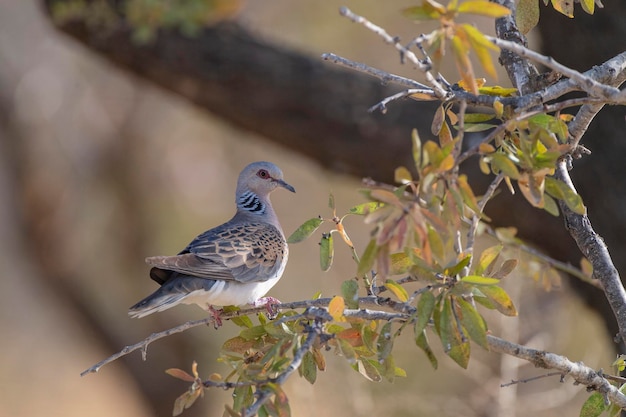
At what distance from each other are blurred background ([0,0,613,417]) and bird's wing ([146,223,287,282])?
140 cm

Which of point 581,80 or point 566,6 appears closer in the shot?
point 581,80

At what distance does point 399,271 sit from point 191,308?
Answer: 5208 mm

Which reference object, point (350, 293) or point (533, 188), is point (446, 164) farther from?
point (350, 293)

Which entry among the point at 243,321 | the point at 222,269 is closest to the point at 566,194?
the point at 243,321

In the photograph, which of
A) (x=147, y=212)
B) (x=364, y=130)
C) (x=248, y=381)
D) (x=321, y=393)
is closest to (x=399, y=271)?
(x=248, y=381)

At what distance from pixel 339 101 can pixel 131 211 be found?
2.87 m

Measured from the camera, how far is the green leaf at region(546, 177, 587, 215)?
5.31ft

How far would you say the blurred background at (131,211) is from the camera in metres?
5.54

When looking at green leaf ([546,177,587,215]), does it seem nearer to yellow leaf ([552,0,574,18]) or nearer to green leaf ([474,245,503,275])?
green leaf ([474,245,503,275])

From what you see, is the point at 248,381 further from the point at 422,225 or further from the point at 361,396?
the point at 361,396

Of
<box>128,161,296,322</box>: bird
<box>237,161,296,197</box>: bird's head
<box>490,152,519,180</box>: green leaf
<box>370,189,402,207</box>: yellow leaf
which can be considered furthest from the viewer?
<box>237,161,296,197</box>: bird's head

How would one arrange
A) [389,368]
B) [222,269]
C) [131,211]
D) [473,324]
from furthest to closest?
[131,211], [222,269], [389,368], [473,324]

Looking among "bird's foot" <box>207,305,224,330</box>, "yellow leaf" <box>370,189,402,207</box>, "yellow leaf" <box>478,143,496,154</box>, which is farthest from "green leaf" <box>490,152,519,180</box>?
"bird's foot" <box>207,305,224,330</box>

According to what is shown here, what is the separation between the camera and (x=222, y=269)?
2.90 meters
